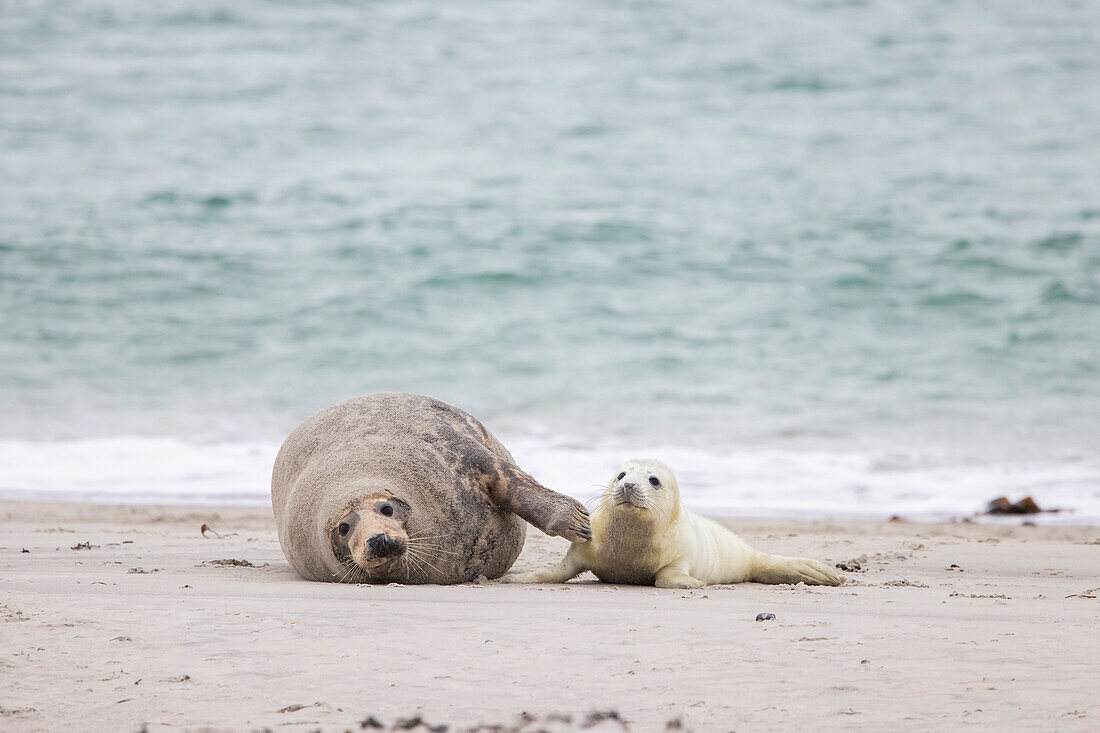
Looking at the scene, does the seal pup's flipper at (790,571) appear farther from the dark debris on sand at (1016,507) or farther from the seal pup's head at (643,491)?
the dark debris on sand at (1016,507)

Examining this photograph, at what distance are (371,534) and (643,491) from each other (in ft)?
3.78

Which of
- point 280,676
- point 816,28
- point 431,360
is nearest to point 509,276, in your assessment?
point 431,360

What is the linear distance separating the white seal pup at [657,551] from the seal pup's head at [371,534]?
66 cm

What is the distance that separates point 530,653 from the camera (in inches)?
133

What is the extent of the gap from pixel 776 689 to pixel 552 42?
19.5m

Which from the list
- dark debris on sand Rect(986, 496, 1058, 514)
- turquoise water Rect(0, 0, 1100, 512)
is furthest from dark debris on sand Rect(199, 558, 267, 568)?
dark debris on sand Rect(986, 496, 1058, 514)

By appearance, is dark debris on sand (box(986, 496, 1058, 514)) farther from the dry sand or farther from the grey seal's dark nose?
the grey seal's dark nose

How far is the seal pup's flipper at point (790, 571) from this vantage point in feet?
16.6

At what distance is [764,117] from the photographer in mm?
19641

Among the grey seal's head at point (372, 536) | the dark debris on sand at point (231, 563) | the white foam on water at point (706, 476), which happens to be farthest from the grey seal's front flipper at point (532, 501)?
the white foam on water at point (706, 476)

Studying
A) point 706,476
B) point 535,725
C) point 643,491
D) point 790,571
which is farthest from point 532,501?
point 706,476

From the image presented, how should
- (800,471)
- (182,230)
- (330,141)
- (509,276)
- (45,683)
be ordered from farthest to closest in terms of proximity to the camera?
(330,141)
(182,230)
(509,276)
(800,471)
(45,683)

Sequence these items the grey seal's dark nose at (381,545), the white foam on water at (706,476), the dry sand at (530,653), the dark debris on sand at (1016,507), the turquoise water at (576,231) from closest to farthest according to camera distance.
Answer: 1. the dry sand at (530,653)
2. the grey seal's dark nose at (381,545)
3. the dark debris on sand at (1016,507)
4. the white foam on water at (706,476)
5. the turquoise water at (576,231)

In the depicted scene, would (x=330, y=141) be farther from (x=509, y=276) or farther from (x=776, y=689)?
(x=776, y=689)
